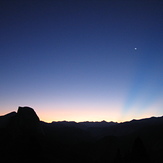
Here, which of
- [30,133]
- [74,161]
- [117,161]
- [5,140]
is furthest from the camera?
[30,133]

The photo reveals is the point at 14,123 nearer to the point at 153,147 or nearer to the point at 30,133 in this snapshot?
the point at 30,133

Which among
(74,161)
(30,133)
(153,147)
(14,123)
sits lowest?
(74,161)

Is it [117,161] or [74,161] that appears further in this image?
[74,161]

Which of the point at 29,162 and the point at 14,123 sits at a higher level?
the point at 14,123

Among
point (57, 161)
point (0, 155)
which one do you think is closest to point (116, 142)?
point (57, 161)

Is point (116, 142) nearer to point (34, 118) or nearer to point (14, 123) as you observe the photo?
point (34, 118)

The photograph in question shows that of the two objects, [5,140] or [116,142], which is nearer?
[5,140]

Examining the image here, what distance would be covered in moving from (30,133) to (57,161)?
43.0 metres

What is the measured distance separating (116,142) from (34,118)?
224 ft

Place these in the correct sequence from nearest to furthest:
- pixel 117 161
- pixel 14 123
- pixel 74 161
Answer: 1. pixel 117 161
2. pixel 74 161
3. pixel 14 123

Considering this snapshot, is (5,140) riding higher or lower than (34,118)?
lower

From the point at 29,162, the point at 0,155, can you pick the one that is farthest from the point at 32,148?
the point at 0,155

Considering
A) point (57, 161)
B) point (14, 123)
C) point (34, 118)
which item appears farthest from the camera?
point (34, 118)

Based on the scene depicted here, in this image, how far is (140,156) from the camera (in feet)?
119
